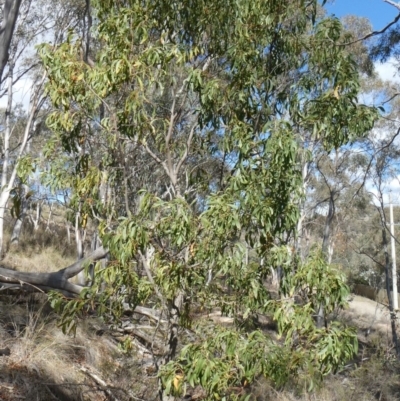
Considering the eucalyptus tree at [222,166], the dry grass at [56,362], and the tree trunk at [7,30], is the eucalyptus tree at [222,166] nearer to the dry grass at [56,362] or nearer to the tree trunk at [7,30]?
the tree trunk at [7,30]

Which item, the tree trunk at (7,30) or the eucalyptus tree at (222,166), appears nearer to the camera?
the eucalyptus tree at (222,166)

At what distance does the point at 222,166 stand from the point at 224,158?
0.14m

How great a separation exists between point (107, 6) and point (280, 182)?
1898mm

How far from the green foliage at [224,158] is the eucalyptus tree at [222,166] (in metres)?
0.01

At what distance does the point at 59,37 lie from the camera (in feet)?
44.8

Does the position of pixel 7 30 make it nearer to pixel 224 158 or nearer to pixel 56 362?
pixel 224 158

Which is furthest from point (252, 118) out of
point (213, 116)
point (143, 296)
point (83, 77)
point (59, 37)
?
point (59, 37)

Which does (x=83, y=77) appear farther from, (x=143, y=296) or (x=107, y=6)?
(x=143, y=296)

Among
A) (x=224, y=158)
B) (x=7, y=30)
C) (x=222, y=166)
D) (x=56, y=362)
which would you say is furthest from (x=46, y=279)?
(x=224, y=158)

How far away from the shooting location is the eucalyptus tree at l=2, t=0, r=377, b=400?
350cm

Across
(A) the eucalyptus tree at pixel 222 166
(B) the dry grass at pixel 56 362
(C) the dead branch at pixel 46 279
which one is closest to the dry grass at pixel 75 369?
(B) the dry grass at pixel 56 362

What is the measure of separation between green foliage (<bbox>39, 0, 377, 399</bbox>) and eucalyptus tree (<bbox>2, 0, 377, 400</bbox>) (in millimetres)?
11

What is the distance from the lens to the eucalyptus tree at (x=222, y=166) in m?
3.50

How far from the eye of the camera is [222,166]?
14.4 ft
